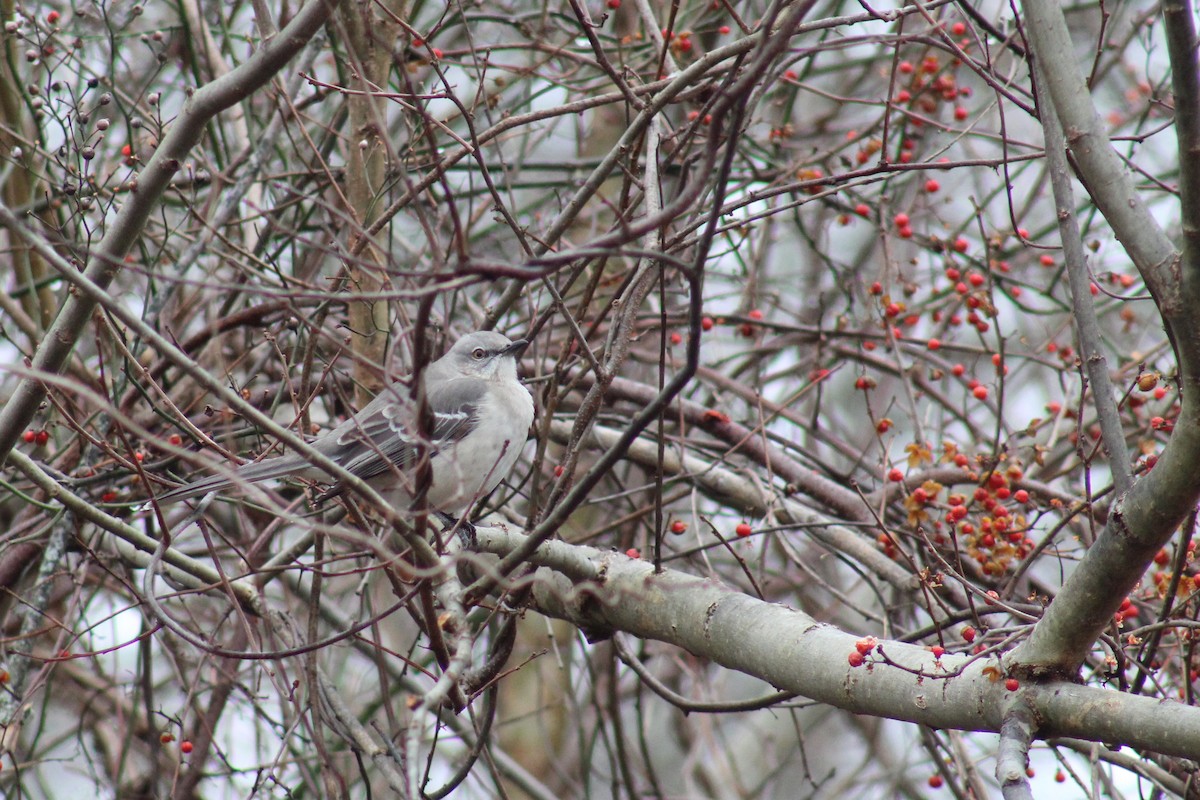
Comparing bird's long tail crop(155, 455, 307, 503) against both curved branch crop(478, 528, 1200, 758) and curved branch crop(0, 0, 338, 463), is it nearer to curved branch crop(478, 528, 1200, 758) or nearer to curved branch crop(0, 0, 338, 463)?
curved branch crop(0, 0, 338, 463)

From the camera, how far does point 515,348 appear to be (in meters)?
5.59

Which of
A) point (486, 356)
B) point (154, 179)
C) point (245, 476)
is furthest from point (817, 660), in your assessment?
point (486, 356)

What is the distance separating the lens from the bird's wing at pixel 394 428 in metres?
5.26

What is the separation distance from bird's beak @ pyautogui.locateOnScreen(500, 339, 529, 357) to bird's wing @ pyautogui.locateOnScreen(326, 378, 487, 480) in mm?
266

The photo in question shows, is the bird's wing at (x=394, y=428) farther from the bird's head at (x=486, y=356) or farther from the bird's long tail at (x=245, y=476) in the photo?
the bird's long tail at (x=245, y=476)

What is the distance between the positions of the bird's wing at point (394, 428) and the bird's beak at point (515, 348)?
10.5 inches

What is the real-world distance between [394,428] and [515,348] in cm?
74

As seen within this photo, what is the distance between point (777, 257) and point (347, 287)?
8.35 metres

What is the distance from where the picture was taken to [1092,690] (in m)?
2.96

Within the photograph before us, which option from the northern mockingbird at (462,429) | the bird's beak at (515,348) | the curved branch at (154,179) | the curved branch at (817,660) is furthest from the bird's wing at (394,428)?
the curved branch at (154,179)

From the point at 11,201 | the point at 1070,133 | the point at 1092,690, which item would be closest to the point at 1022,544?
the point at 1092,690

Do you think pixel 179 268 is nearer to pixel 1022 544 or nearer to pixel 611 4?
pixel 611 4

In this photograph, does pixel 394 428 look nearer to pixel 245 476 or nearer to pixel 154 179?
pixel 245 476

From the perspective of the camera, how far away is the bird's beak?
5.40m
